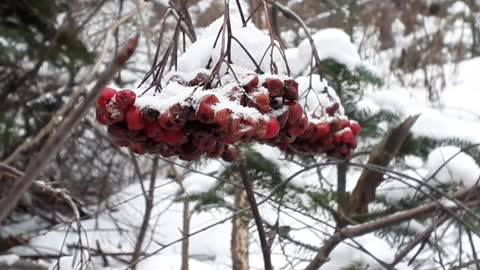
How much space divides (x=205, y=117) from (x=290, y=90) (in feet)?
0.40

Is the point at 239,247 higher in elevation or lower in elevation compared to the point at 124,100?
higher

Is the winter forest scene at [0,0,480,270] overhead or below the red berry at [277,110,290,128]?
overhead

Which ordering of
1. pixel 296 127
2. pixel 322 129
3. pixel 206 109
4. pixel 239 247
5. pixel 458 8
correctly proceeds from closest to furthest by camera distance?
1. pixel 206 109
2. pixel 296 127
3. pixel 322 129
4. pixel 239 247
5. pixel 458 8

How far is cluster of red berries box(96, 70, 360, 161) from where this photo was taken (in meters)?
0.62

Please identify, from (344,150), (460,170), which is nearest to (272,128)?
(344,150)

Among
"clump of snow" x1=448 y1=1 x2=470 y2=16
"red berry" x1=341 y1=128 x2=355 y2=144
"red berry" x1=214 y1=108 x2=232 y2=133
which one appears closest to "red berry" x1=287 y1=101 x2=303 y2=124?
"red berry" x1=214 y1=108 x2=232 y2=133

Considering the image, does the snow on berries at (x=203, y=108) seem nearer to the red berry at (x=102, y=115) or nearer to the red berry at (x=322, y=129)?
the red berry at (x=102, y=115)

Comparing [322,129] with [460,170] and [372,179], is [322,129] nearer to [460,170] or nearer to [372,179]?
[372,179]

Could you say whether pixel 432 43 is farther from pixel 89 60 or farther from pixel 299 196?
pixel 299 196

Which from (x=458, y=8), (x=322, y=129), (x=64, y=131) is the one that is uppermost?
(x=458, y=8)

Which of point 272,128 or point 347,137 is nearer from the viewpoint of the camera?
point 272,128

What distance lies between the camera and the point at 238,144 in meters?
1.00

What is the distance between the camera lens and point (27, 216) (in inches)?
108

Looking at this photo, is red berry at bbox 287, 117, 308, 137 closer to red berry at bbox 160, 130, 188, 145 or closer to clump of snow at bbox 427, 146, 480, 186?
red berry at bbox 160, 130, 188, 145
